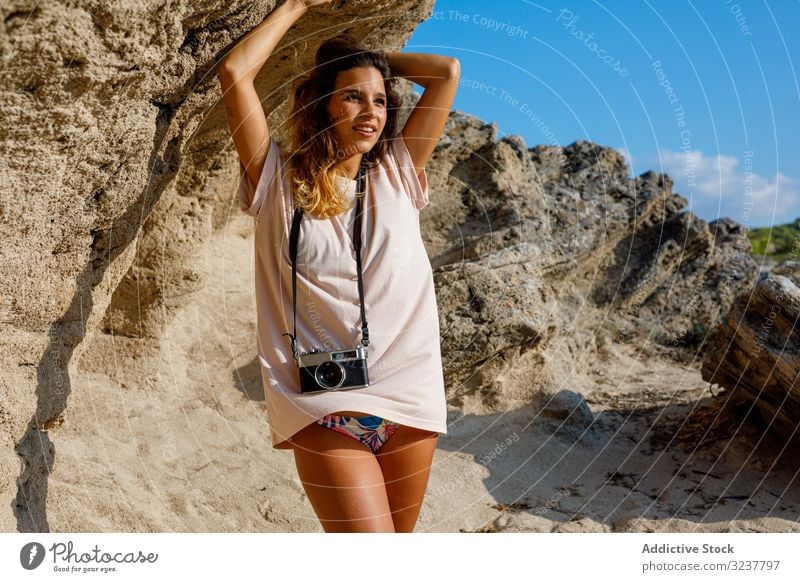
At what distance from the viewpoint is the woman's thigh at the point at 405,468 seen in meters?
3.28

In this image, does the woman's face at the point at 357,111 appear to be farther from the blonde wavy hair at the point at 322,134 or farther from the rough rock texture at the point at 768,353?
the rough rock texture at the point at 768,353

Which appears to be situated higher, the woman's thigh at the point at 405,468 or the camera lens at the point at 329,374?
the camera lens at the point at 329,374

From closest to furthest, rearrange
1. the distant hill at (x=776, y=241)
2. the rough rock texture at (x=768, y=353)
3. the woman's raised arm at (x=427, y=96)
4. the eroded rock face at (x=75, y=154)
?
the eroded rock face at (x=75, y=154) < the woman's raised arm at (x=427, y=96) < the rough rock texture at (x=768, y=353) < the distant hill at (x=776, y=241)

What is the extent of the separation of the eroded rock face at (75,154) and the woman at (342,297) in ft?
1.28

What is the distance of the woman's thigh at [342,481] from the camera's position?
315cm

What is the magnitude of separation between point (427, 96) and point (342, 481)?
1675mm

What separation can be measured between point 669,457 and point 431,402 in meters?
3.66

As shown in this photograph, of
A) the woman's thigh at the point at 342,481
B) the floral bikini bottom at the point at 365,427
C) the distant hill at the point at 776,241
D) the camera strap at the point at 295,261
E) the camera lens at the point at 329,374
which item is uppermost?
the distant hill at the point at 776,241

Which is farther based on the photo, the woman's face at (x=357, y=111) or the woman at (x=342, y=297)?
the woman's face at (x=357, y=111)

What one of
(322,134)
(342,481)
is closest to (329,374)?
(342,481)

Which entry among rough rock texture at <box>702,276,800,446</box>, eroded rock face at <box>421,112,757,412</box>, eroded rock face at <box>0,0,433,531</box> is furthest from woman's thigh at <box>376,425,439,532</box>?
rough rock texture at <box>702,276,800,446</box>

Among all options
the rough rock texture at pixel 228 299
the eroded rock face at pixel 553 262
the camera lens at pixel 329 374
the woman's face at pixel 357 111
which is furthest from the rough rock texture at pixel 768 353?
the camera lens at pixel 329 374

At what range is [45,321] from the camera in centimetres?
378

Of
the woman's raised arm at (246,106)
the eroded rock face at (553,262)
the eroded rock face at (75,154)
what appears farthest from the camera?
the eroded rock face at (553,262)
